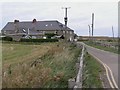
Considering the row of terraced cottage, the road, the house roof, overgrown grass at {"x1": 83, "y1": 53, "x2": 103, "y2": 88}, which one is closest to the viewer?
overgrown grass at {"x1": 83, "y1": 53, "x2": 103, "y2": 88}

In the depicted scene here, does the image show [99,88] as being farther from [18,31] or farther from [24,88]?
[18,31]

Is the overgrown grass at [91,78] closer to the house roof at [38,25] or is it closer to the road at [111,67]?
the road at [111,67]

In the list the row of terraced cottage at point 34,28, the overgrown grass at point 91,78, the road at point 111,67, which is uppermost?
the row of terraced cottage at point 34,28

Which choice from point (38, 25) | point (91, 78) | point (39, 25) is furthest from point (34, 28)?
point (91, 78)

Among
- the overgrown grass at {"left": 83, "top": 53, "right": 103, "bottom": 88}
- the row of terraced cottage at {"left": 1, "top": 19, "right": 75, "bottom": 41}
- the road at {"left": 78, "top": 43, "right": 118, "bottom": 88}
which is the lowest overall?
the road at {"left": 78, "top": 43, "right": 118, "bottom": 88}

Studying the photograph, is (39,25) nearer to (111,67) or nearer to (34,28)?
(34,28)

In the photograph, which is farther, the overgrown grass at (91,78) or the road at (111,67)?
the road at (111,67)

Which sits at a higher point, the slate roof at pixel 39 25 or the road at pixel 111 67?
the slate roof at pixel 39 25

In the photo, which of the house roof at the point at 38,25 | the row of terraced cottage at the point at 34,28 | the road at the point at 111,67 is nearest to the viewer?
the road at the point at 111,67

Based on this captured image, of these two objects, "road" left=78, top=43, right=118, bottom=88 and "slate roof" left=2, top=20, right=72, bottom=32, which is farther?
"slate roof" left=2, top=20, right=72, bottom=32

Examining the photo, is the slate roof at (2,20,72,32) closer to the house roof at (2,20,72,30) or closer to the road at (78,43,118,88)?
the house roof at (2,20,72,30)

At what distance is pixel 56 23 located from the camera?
14250 centimetres

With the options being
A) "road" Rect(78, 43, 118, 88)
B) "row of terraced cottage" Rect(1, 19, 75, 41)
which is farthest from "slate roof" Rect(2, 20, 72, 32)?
"road" Rect(78, 43, 118, 88)

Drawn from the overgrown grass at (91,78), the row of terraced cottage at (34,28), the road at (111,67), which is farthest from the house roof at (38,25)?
the overgrown grass at (91,78)
